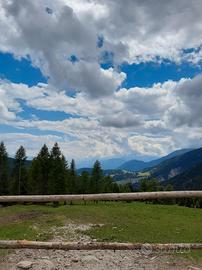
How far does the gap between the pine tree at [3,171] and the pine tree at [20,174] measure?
156cm

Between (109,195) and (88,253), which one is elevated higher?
(109,195)

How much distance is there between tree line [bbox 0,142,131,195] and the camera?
67.2 meters

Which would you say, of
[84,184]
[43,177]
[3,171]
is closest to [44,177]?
[43,177]

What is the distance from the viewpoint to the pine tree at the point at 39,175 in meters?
68.1

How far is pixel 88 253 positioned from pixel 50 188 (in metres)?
56.5

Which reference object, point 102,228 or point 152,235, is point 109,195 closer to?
point 152,235

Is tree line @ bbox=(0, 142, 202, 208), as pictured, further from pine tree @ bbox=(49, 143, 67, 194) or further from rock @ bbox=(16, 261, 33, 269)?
rock @ bbox=(16, 261, 33, 269)

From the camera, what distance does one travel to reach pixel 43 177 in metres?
68.8

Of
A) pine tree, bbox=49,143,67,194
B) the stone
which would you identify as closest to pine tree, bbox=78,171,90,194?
pine tree, bbox=49,143,67,194

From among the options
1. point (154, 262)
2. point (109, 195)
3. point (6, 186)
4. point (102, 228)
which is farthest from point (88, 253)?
point (6, 186)

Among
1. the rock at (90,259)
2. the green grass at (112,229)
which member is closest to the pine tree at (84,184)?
the green grass at (112,229)

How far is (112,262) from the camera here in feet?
34.9

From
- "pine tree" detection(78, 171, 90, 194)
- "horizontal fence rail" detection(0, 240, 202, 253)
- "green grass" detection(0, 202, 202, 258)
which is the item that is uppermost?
"pine tree" detection(78, 171, 90, 194)

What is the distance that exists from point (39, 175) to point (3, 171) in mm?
8703
